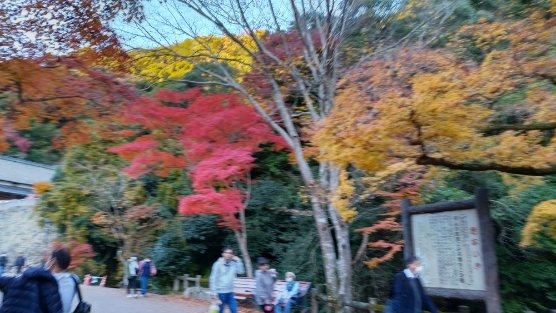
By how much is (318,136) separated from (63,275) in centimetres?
367

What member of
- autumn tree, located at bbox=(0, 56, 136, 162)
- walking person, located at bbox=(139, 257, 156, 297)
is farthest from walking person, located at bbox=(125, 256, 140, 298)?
autumn tree, located at bbox=(0, 56, 136, 162)

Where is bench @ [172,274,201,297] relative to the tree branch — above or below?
below

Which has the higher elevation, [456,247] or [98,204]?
[98,204]

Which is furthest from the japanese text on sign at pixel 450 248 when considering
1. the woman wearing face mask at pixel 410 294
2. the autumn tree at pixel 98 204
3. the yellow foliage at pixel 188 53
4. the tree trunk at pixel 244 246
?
the autumn tree at pixel 98 204

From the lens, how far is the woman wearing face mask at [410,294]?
5926 mm

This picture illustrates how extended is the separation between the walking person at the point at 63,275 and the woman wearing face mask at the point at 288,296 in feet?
22.4

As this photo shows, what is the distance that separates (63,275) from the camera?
3959 millimetres

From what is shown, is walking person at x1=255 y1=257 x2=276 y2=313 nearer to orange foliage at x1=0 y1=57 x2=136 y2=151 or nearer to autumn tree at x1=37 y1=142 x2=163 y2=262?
orange foliage at x1=0 y1=57 x2=136 y2=151

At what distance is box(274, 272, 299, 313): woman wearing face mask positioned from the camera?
10.5 meters

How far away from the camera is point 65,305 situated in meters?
3.96

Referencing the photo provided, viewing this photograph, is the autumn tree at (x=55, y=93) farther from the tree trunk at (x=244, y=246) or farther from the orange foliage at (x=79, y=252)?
the orange foliage at (x=79, y=252)

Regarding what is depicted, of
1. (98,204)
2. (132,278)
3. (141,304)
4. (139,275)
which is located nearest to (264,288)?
(141,304)

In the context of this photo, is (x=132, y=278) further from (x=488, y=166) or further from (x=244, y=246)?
(x=488, y=166)

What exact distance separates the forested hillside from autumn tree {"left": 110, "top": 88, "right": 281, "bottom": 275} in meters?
0.05
